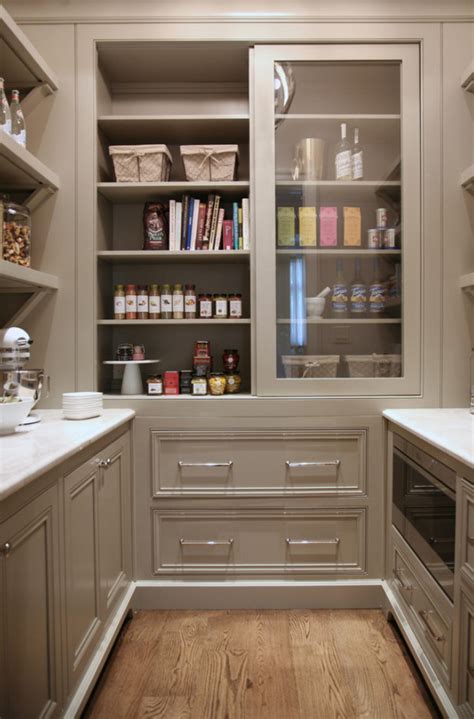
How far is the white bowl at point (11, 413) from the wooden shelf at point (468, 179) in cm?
194

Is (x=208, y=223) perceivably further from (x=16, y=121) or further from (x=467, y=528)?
(x=467, y=528)

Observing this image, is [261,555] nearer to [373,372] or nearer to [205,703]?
[205,703]

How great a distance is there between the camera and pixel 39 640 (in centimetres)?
127

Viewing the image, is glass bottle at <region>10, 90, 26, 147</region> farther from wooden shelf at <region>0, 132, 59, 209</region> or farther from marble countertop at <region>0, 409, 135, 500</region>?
marble countertop at <region>0, 409, 135, 500</region>

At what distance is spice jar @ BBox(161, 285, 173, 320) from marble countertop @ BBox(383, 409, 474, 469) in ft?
3.55

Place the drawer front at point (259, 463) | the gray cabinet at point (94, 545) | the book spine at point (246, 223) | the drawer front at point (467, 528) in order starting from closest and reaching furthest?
the drawer front at point (467, 528) → the gray cabinet at point (94, 545) → the drawer front at point (259, 463) → the book spine at point (246, 223)

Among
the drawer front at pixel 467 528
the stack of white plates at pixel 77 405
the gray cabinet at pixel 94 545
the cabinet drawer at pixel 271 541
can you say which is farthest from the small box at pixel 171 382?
the drawer front at pixel 467 528

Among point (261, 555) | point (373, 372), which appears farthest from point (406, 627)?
point (373, 372)

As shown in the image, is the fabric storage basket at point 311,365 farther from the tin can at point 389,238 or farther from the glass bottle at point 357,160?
the glass bottle at point 357,160

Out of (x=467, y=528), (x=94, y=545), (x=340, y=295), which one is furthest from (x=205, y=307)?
(x=467, y=528)

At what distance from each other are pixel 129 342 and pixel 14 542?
1.69 metres

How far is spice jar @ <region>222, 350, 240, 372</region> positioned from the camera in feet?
8.29

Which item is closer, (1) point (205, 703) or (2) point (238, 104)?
(1) point (205, 703)

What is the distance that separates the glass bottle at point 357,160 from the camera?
7.74 ft
